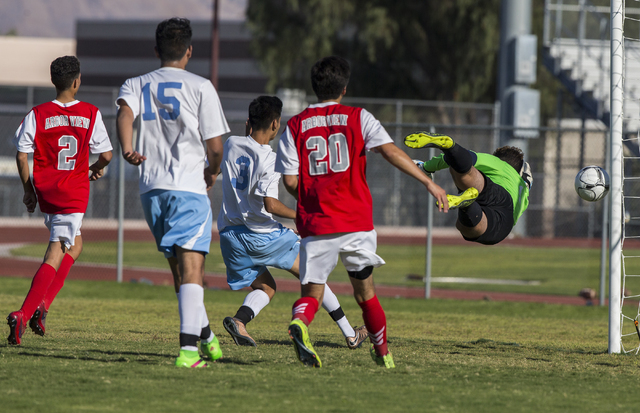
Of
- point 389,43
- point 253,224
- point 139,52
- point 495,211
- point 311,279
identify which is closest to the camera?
point 311,279

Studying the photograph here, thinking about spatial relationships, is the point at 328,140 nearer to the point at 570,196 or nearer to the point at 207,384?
the point at 207,384

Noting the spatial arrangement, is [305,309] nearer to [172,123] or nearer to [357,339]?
[172,123]

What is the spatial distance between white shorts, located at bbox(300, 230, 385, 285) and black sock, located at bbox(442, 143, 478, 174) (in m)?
1.59

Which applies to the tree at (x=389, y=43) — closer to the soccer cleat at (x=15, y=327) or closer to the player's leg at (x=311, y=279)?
the soccer cleat at (x=15, y=327)

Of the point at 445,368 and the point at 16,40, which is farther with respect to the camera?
the point at 16,40

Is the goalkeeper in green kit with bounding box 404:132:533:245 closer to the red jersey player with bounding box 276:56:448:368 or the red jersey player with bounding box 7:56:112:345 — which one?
the red jersey player with bounding box 276:56:448:368

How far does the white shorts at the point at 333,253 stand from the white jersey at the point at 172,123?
0.79 m

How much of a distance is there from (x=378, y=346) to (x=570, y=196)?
2361 centimetres

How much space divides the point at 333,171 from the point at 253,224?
1.69 metres

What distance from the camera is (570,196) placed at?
26953 millimetres

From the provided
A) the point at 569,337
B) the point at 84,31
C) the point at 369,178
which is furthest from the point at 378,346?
the point at 84,31

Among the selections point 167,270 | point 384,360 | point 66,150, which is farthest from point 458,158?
point 167,270

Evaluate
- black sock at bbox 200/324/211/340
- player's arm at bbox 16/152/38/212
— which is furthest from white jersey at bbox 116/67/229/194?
player's arm at bbox 16/152/38/212

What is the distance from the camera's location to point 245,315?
6230 mm
